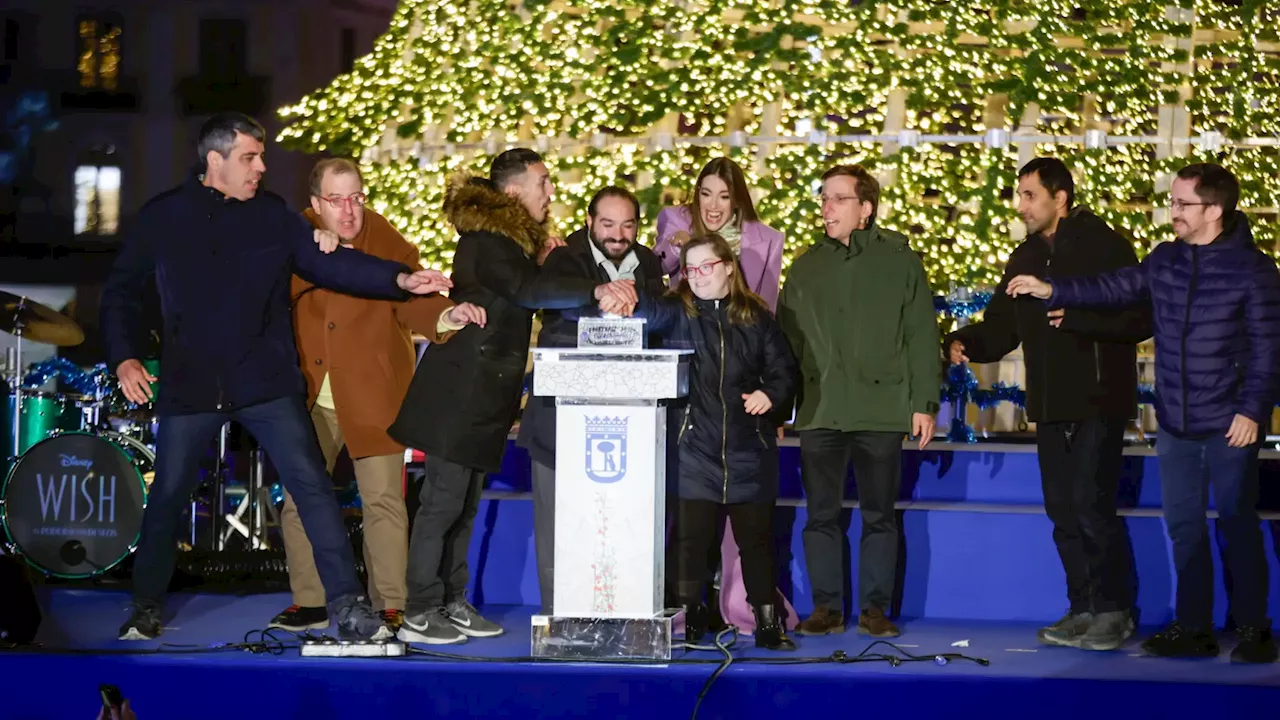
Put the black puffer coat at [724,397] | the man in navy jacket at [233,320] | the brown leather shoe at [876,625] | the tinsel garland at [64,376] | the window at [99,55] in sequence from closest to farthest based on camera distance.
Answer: the man in navy jacket at [233,320]
the black puffer coat at [724,397]
the brown leather shoe at [876,625]
the tinsel garland at [64,376]
the window at [99,55]

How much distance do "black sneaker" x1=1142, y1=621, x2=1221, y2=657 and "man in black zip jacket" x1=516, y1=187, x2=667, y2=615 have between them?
1.83 metres

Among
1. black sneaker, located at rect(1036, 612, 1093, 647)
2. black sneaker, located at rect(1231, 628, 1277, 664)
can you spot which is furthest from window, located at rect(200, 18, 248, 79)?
black sneaker, located at rect(1231, 628, 1277, 664)

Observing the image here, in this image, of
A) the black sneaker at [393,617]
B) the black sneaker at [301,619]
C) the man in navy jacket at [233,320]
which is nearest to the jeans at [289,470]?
the man in navy jacket at [233,320]

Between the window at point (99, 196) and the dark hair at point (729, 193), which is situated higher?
the window at point (99, 196)

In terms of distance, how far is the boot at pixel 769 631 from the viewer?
218 inches

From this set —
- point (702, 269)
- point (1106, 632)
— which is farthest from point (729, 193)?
point (1106, 632)

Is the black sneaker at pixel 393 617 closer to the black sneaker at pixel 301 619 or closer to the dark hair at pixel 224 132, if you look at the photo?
the black sneaker at pixel 301 619

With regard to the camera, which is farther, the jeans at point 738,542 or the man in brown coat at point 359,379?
the man in brown coat at point 359,379

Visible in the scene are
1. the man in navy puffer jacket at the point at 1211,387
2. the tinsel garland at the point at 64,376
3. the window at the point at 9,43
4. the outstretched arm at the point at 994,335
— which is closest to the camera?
the man in navy puffer jacket at the point at 1211,387

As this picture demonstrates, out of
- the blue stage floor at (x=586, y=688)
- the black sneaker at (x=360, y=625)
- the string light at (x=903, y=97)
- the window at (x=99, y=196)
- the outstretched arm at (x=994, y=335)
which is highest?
the window at (x=99, y=196)

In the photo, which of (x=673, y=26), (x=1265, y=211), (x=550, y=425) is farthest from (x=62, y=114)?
(x=550, y=425)

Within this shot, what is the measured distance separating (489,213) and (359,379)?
2.35 ft

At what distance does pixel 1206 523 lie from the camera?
549cm

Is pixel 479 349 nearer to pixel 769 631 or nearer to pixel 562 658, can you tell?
pixel 562 658
